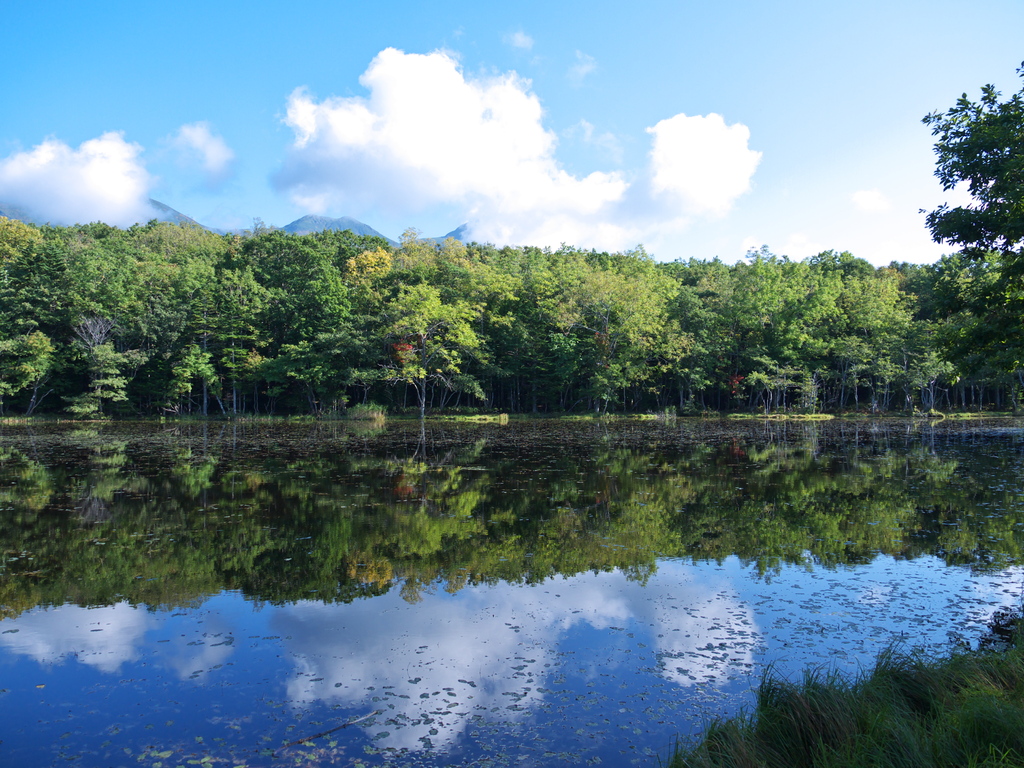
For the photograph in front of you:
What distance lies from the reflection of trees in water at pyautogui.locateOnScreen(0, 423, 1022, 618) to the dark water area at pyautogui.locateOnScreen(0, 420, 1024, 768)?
78 millimetres

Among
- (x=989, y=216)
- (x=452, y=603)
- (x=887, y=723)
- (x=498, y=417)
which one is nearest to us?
(x=887, y=723)

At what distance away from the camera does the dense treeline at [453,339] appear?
145ft

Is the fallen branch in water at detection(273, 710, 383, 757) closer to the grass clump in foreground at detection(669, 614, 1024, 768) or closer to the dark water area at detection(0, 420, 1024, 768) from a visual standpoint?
the dark water area at detection(0, 420, 1024, 768)

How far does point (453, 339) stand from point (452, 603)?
3699 cm

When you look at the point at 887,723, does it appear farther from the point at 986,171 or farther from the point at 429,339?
the point at 429,339

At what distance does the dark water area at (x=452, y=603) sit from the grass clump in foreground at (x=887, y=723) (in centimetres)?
65

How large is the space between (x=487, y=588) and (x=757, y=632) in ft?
10.8

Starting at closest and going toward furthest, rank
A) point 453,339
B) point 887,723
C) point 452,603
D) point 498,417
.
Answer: point 887,723, point 452,603, point 453,339, point 498,417

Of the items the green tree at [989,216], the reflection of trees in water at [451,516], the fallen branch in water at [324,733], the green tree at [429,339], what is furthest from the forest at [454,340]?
the fallen branch in water at [324,733]

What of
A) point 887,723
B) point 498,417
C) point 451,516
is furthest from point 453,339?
point 887,723

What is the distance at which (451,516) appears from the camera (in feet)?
40.3

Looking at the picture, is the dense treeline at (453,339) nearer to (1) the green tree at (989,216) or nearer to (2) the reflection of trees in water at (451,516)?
(2) the reflection of trees in water at (451,516)

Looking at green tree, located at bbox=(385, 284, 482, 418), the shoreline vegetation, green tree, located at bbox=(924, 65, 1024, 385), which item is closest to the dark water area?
green tree, located at bbox=(924, 65, 1024, 385)

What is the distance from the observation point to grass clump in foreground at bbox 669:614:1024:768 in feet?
12.1
